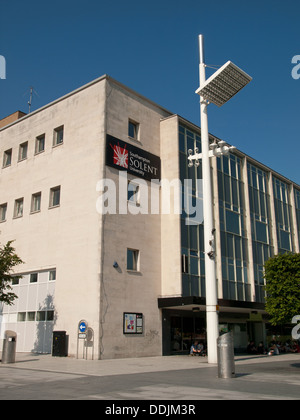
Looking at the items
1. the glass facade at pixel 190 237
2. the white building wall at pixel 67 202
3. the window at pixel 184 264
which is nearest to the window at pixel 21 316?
the white building wall at pixel 67 202

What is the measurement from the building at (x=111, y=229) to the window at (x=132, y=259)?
77mm

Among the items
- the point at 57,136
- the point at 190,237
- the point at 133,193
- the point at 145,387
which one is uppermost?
the point at 57,136

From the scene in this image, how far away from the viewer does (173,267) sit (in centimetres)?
2644

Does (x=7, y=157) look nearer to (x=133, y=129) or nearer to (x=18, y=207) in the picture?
(x=18, y=207)

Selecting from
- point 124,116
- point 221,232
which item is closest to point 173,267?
point 221,232

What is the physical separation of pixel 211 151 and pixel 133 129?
8677 millimetres

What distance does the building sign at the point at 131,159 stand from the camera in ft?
83.0

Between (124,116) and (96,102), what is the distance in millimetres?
2068

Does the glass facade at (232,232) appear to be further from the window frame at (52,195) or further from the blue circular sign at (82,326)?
the window frame at (52,195)

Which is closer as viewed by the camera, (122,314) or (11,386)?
(11,386)

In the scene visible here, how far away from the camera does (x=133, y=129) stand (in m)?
28.3

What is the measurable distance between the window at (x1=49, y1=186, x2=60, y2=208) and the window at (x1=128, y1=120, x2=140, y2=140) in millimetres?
6089

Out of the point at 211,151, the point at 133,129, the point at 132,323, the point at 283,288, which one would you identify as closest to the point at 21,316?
the point at 132,323
